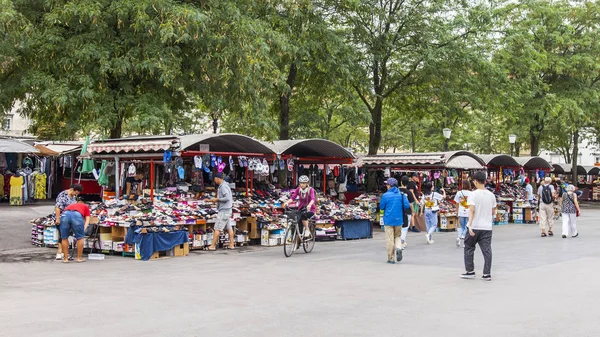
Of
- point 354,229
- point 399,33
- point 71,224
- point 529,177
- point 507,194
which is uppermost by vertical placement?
point 399,33

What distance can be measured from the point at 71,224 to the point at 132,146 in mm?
3202

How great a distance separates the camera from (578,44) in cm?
3869

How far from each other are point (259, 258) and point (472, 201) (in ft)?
17.3

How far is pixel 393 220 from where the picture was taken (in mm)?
13734

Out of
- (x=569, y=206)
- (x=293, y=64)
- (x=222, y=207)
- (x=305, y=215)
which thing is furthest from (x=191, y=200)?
(x=569, y=206)

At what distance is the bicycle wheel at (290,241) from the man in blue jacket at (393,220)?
236 centimetres

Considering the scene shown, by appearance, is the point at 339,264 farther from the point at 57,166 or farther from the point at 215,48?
the point at 57,166

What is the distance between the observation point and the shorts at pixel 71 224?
13.7 m

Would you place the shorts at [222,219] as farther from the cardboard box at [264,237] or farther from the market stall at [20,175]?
the market stall at [20,175]

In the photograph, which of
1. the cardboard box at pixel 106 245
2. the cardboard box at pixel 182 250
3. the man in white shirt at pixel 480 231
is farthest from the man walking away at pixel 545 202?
the cardboard box at pixel 106 245

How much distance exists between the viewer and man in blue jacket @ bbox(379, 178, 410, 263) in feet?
45.1

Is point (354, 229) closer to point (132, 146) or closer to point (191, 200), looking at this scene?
point (191, 200)

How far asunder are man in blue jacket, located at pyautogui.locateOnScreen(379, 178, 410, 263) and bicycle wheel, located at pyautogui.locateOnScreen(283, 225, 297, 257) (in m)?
2.36

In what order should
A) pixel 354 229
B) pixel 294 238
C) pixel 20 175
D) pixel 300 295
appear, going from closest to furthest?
pixel 300 295 < pixel 294 238 < pixel 354 229 < pixel 20 175
